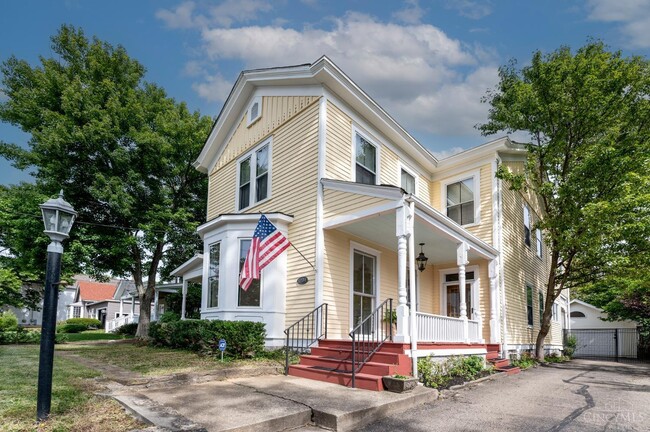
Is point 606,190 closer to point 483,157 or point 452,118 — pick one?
point 483,157

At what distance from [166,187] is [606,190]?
17.0 m

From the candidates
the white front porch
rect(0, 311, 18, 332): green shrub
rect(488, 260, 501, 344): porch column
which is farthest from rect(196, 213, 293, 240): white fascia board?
rect(0, 311, 18, 332): green shrub

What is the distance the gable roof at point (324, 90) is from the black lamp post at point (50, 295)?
7.02 meters

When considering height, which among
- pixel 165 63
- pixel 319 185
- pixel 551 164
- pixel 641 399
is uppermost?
pixel 165 63

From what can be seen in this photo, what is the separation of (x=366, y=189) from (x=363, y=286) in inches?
120

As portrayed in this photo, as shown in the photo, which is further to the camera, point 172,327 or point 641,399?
point 172,327

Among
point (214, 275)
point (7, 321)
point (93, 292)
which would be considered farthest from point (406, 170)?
point (93, 292)

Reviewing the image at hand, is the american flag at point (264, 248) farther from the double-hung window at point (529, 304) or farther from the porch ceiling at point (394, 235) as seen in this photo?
the double-hung window at point (529, 304)

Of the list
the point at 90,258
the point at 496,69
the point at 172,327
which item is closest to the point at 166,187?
the point at 90,258

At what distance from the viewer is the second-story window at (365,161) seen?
11453 mm

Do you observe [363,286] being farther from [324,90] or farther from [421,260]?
[324,90]

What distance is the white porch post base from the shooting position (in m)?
7.50

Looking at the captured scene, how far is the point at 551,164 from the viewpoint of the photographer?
45.7 ft

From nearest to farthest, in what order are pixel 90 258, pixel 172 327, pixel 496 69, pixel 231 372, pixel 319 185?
pixel 231 372
pixel 319 185
pixel 172 327
pixel 496 69
pixel 90 258
